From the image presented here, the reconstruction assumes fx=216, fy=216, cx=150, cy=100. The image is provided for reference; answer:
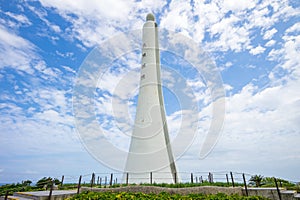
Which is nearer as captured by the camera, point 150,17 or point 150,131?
point 150,131

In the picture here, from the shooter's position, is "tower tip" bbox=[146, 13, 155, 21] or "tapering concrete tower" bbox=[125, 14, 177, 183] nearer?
"tapering concrete tower" bbox=[125, 14, 177, 183]

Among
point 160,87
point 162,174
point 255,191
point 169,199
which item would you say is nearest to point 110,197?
point 169,199

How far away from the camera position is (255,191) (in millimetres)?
9047

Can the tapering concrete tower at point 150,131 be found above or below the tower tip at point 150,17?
below

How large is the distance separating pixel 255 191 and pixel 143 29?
15.5 metres

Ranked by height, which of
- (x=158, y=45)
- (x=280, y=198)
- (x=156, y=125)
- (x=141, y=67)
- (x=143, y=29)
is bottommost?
(x=280, y=198)

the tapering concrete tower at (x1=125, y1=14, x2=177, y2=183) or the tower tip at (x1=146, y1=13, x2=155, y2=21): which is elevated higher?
the tower tip at (x1=146, y1=13, x2=155, y2=21)

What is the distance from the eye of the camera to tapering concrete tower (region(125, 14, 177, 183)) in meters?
13.9

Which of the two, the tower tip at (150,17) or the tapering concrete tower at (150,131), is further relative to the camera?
the tower tip at (150,17)

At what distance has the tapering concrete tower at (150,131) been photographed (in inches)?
547

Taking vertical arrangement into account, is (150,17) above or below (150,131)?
above

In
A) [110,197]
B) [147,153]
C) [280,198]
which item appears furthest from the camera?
[147,153]

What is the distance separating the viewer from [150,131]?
603 inches

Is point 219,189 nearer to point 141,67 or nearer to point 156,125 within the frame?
point 156,125
